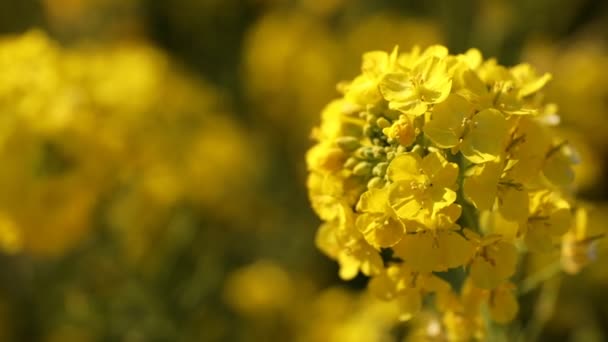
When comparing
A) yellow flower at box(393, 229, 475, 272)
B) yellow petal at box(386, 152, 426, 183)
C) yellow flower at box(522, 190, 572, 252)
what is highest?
yellow petal at box(386, 152, 426, 183)

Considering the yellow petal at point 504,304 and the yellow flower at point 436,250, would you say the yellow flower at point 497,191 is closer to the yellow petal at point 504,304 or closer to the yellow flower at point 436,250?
the yellow flower at point 436,250

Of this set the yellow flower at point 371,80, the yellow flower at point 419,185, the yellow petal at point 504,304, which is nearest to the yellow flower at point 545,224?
the yellow petal at point 504,304

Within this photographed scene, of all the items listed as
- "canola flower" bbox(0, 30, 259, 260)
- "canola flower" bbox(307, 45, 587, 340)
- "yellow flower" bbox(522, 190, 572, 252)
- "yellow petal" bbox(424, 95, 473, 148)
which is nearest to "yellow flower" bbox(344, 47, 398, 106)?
"canola flower" bbox(307, 45, 587, 340)

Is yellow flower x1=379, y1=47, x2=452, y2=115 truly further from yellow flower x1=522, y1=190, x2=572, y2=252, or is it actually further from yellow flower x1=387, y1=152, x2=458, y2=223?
yellow flower x1=522, y1=190, x2=572, y2=252

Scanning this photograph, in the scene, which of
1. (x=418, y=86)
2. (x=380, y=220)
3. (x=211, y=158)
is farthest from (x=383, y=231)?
(x=211, y=158)

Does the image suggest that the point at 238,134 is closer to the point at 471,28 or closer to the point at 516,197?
the point at 471,28

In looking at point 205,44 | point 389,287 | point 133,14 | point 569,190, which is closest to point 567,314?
point 569,190

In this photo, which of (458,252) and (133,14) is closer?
(458,252)
